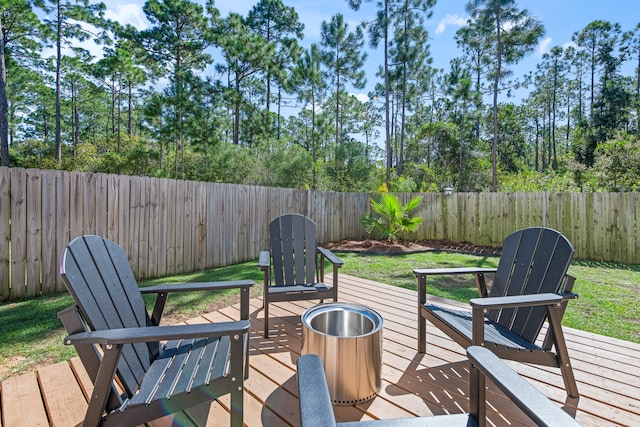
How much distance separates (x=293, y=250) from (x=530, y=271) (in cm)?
207

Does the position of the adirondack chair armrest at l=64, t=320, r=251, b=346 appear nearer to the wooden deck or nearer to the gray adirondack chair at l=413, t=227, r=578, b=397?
the wooden deck

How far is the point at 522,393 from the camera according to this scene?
85 cm

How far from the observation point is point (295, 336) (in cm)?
249

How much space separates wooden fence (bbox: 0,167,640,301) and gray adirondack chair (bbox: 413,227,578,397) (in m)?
4.02

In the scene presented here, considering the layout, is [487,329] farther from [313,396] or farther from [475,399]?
[313,396]

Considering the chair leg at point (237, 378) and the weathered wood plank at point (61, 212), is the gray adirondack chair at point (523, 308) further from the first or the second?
the weathered wood plank at point (61, 212)

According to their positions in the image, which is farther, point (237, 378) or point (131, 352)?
point (131, 352)

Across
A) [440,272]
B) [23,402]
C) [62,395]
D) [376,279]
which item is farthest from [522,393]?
[376,279]

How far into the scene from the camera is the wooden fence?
11.3ft

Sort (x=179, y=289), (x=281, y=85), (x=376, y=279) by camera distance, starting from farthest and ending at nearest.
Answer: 1. (x=281, y=85)
2. (x=376, y=279)
3. (x=179, y=289)

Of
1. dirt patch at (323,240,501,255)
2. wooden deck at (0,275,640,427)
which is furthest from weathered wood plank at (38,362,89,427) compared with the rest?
dirt patch at (323,240,501,255)

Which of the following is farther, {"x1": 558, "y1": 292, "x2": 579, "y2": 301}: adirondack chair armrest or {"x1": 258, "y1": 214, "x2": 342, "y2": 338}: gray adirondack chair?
{"x1": 258, "y1": 214, "x2": 342, "y2": 338}: gray adirondack chair

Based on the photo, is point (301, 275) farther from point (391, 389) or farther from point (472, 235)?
point (472, 235)

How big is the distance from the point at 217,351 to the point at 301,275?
1.60m
